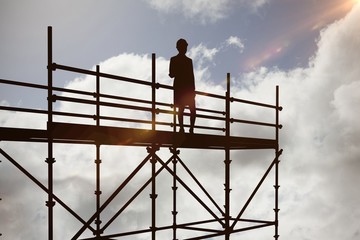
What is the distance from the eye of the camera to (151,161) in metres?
8.59

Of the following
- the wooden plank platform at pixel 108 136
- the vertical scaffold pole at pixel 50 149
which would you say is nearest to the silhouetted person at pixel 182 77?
the wooden plank platform at pixel 108 136

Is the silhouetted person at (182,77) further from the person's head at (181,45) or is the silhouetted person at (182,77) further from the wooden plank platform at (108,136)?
the wooden plank platform at (108,136)

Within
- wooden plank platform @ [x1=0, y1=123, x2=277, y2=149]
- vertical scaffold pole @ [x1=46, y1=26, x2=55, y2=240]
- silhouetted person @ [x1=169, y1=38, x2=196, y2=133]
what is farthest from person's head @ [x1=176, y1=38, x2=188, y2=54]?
vertical scaffold pole @ [x1=46, y1=26, x2=55, y2=240]

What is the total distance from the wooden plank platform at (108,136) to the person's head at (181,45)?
1.87 m

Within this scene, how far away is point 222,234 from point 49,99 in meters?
6.19

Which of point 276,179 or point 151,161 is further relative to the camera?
point 276,179

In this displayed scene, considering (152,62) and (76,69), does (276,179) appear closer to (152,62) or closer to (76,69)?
(152,62)

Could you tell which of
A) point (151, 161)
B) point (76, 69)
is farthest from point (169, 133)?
point (76, 69)

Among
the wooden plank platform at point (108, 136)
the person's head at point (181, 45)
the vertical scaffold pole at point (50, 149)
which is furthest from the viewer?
the person's head at point (181, 45)

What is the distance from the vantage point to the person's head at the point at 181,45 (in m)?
8.92

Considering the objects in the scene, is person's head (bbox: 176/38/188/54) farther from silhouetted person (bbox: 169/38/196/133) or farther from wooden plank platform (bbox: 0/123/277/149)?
wooden plank platform (bbox: 0/123/277/149)

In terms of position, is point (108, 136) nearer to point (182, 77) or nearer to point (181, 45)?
point (182, 77)

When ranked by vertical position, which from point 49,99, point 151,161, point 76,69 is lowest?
point 151,161

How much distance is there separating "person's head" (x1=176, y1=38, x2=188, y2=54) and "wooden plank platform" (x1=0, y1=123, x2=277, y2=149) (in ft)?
6.12
